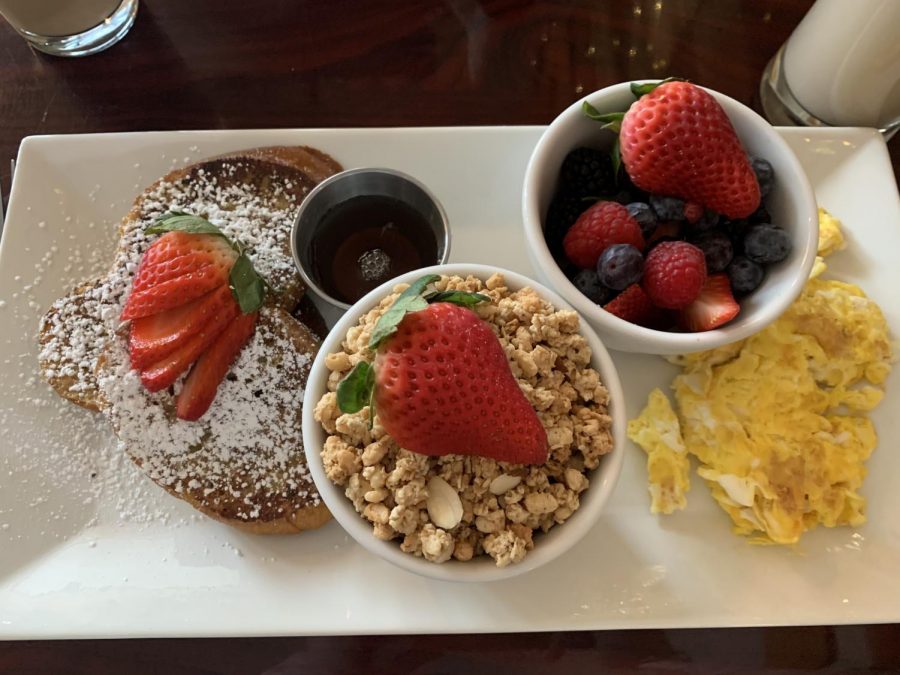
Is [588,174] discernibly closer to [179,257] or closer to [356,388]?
[356,388]

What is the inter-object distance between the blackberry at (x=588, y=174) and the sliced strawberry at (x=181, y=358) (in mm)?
661

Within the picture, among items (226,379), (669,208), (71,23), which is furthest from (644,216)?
(71,23)

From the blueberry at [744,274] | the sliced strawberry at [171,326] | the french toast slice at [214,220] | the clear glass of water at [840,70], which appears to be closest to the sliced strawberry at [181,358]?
the sliced strawberry at [171,326]

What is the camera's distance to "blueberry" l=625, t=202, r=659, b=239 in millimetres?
1167

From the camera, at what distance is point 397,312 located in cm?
94

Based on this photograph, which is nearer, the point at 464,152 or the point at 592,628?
the point at 592,628

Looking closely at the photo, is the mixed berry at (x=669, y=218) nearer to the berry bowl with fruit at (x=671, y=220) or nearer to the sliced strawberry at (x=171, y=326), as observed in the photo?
the berry bowl with fruit at (x=671, y=220)

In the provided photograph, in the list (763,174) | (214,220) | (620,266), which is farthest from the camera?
(214,220)

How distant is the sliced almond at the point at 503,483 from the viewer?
99cm

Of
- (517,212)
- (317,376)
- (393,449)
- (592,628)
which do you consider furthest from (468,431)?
(517,212)

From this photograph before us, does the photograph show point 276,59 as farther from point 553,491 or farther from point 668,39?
point 553,491

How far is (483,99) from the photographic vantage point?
A: 5.41 feet

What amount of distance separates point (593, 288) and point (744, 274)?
0.27 metres

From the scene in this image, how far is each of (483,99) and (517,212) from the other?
365mm
